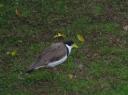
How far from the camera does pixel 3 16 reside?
537 inches

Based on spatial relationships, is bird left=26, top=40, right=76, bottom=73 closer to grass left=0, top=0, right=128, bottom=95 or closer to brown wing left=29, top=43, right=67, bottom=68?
brown wing left=29, top=43, right=67, bottom=68

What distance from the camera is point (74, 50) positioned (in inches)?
463

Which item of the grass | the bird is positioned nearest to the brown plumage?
the bird

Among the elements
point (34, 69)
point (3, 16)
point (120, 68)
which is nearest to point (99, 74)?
point (120, 68)

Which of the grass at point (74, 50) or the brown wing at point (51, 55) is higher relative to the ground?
the brown wing at point (51, 55)

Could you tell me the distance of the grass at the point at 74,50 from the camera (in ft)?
33.3

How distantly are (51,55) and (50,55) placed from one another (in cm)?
2

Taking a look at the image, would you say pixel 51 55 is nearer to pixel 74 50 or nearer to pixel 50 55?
pixel 50 55

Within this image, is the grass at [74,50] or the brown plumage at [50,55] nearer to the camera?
the brown plumage at [50,55]

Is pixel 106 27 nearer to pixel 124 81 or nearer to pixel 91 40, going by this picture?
pixel 91 40

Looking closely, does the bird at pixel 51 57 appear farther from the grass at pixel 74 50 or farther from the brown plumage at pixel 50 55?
the grass at pixel 74 50

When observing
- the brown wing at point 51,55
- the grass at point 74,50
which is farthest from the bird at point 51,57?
Answer: the grass at point 74,50

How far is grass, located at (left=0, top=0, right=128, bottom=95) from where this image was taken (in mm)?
10141

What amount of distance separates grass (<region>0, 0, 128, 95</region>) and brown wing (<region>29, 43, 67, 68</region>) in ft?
1.65
